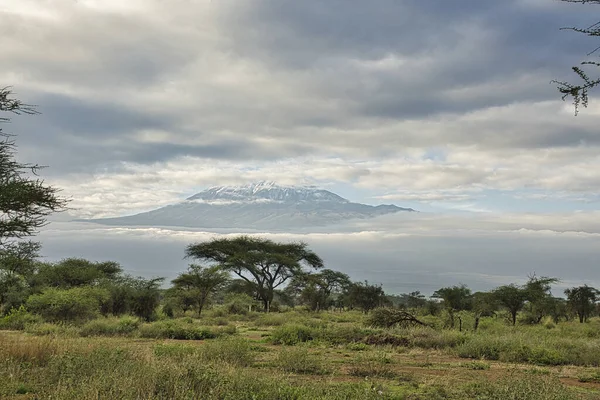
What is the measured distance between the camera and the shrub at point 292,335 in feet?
59.6

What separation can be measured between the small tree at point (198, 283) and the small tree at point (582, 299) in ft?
105

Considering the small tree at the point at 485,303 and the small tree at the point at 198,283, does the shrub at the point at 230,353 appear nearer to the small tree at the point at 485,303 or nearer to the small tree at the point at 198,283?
the small tree at the point at 485,303

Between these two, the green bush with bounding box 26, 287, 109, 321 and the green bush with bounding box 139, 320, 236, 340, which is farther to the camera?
the green bush with bounding box 26, 287, 109, 321

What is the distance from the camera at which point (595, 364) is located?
47.8 ft

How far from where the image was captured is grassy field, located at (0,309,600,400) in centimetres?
741

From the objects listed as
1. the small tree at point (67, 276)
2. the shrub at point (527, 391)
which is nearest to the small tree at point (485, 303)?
the shrub at point (527, 391)

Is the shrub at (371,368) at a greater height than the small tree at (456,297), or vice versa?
the shrub at (371,368)

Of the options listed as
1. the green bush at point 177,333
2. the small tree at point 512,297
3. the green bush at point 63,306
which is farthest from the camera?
the small tree at point 512,297

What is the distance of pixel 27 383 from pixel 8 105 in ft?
25.9

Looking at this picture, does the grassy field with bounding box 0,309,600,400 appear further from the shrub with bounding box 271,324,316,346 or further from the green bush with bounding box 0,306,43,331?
the green bush with bounding box 0,306,43,331

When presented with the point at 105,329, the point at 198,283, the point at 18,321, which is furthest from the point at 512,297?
the point at 18,321

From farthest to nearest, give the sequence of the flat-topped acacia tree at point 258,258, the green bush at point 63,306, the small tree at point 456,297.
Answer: the flat-topped acacia tree at point 258,258
the small tree at point 456,297
the green bush at point 63,306

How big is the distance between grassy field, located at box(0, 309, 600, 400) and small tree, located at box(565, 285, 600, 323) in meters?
28.6

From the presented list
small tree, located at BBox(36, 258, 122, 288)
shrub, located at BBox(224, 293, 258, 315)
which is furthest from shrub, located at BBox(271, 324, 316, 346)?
small tree, located at BBox(36, 258, 122, 288)
